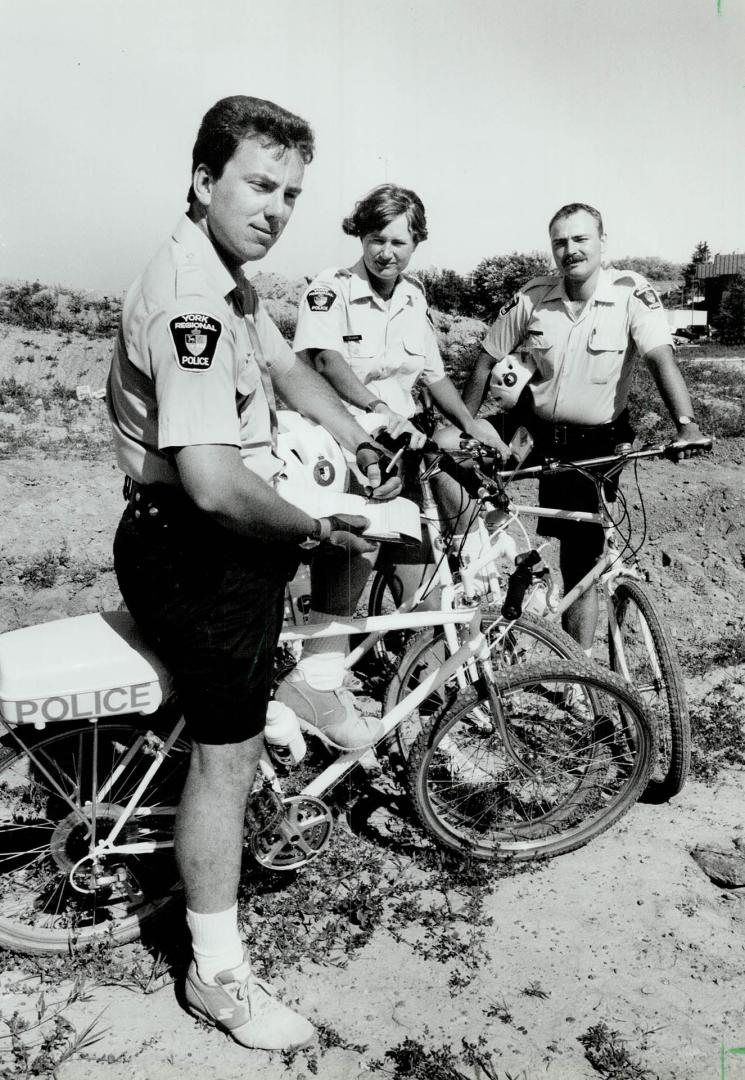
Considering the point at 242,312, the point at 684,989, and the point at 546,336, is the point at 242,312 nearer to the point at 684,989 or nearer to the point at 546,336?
the point at 546,336

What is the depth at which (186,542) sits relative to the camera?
96.5 inches

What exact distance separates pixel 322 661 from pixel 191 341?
140cm

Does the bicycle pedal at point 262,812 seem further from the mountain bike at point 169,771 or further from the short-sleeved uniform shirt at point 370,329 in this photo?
the short-sleeved uniform shirt at point 370,329

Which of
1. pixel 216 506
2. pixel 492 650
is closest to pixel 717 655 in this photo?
pixel 492 650

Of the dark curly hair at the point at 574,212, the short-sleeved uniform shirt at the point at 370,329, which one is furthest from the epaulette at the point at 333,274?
the dark curly hair at the point at 574,212

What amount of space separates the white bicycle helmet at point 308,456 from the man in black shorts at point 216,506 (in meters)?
0.09

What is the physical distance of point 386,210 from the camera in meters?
3.97

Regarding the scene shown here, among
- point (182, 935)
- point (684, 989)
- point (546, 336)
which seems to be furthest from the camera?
point (546, 336)

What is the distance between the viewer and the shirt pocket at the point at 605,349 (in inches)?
168

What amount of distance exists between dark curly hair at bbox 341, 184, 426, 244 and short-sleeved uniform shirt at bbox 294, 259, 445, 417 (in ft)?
0.80

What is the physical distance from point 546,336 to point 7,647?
113 inches

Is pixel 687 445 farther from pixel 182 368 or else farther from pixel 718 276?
pixel 718 276

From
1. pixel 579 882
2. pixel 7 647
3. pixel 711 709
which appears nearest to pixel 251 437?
pixel 7 647

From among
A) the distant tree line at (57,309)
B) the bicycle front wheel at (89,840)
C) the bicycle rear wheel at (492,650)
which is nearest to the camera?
the bicycle front wheel at (89,840)
